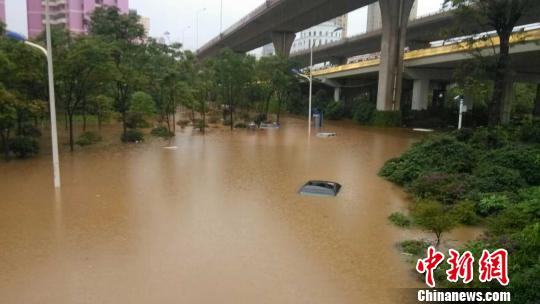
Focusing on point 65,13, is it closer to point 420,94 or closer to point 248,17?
point 248,17

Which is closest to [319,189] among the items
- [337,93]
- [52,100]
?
[52,100]

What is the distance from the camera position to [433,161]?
1474 cm

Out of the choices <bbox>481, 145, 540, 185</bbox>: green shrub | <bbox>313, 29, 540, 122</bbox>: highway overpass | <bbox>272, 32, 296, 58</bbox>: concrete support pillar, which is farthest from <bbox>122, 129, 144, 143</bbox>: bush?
<bbox>272, 32, 296, 58</bbox>: concrete support pillar

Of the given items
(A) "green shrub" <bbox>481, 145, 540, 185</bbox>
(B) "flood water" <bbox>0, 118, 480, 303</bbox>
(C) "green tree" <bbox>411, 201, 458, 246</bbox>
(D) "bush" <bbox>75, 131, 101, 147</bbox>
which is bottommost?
(B) "flood water" <bbox>0, 118, 480, 303</bbox>

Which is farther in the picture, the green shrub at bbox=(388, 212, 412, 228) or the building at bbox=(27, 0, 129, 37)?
the building at bbox=(27, 0, 129, 37)

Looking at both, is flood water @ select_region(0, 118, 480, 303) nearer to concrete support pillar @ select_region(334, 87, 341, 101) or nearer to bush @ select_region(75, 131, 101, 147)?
bush @ select_region(75, 131, 101, 147)

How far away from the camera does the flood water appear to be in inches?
265

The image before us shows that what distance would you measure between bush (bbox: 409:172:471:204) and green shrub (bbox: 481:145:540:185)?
1379 millimetres

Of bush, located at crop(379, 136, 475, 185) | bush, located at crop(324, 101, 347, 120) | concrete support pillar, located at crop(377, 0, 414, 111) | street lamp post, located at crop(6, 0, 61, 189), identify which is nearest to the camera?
street lamp post, located at crop(6, 0, 61, 189)

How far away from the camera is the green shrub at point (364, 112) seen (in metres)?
43.1

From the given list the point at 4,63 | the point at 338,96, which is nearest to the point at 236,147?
the point at 4,63

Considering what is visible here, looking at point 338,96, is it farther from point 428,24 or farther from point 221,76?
point 221,76

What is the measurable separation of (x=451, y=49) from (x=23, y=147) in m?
28.6

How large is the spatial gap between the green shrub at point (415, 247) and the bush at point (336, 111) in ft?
139
